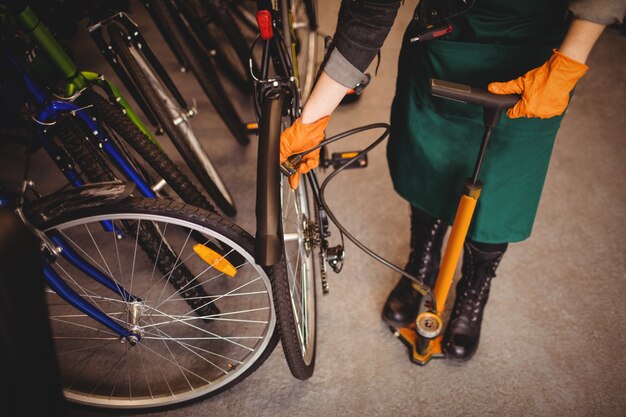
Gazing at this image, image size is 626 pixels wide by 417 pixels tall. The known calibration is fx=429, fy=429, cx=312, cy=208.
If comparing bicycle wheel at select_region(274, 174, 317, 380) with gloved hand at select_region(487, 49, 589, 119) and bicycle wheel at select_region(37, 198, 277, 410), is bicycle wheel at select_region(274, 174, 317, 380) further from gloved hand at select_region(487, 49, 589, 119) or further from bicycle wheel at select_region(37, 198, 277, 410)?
gloved hand at select_region(487, 49, 589, 119)

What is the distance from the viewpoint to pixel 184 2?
179cm

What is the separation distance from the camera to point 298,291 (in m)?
1.35

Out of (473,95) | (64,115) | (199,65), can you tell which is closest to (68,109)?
(64,115)

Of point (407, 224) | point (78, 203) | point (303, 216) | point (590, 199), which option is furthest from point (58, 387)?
point (590, 199)

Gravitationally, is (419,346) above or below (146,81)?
below

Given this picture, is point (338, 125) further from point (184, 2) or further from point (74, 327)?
point (74, 327)

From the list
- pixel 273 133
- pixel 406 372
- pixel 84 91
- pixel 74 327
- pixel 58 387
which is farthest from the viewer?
pixel 74 327

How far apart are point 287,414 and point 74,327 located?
75 cm

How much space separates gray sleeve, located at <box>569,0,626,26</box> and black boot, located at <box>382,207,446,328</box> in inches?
25.2

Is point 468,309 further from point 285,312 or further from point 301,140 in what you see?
point 301,140

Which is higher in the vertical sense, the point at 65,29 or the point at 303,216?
the point at 65,29

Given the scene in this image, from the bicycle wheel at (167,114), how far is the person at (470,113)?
66 centimetres

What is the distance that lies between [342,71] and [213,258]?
0.48 m

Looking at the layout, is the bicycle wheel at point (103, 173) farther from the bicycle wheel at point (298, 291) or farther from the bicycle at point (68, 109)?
the bicycle wheel at point (298, 291)
